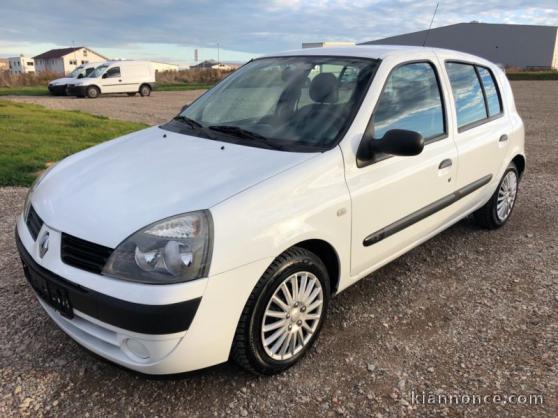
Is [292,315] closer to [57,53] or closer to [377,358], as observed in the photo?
[377,358]

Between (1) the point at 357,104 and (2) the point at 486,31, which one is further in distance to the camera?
(2) the point at 486,31

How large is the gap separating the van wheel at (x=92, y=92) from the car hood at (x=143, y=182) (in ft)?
74.7

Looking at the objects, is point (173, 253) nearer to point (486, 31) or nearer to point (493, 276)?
point (493, 276)

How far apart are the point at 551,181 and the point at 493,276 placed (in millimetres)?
3631

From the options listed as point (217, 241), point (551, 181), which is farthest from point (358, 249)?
point (551, 181)

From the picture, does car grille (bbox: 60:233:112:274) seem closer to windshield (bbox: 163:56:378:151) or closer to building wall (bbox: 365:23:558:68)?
windshield (bbox: 163:56:378:151)

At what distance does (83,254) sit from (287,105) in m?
1.62

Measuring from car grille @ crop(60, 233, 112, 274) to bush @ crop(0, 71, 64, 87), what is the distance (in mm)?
34458

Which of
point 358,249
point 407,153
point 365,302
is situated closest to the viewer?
point 407,153

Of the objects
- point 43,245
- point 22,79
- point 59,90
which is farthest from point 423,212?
point 22,79

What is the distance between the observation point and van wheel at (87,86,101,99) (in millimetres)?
23766

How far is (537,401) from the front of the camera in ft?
8.05

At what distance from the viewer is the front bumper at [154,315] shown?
206 centimetres

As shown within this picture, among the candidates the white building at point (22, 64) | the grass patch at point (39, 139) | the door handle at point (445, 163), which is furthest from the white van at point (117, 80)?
the white building at point (22, 64)
